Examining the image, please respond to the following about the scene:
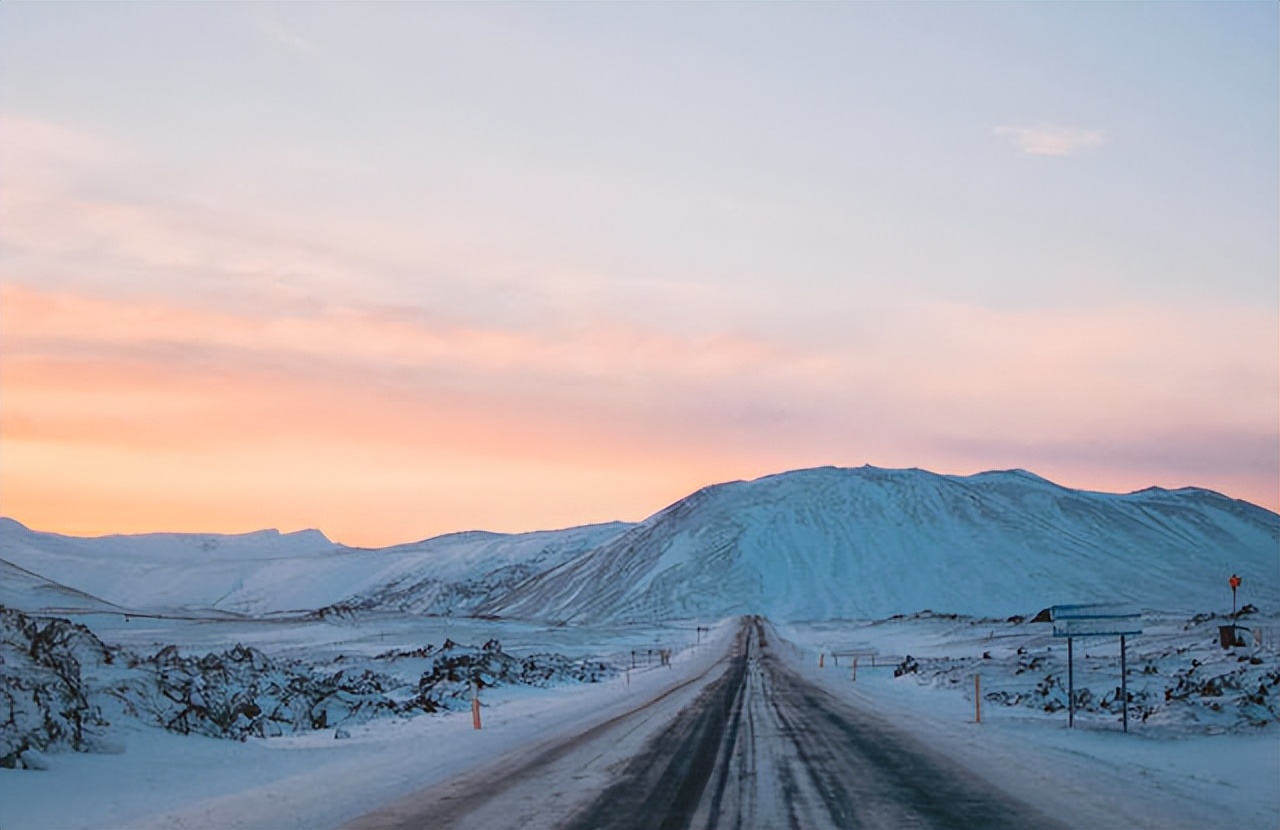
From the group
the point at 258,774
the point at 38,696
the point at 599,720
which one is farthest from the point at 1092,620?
the point at 38,696

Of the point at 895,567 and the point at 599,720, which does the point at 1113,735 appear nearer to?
the point at 599,720

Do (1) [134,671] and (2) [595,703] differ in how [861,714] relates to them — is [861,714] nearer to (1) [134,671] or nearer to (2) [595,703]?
(2) [595,703]

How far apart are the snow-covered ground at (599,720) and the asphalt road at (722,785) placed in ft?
2.74

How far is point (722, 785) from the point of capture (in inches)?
618

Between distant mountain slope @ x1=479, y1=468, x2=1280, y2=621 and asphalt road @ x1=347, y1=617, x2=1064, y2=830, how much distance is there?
129 metres

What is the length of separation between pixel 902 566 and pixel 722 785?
518 ft

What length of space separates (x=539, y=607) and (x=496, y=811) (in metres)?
164

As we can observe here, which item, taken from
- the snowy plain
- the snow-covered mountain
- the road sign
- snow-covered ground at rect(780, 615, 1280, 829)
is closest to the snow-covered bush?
the snowy plain

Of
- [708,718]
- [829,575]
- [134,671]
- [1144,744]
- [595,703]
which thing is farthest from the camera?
[829,575]

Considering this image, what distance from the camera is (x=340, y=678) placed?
4081cm

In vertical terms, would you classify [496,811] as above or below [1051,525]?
below

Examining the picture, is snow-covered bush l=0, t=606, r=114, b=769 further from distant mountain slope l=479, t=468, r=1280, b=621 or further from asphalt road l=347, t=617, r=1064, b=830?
distant mountain slope l=479, t=468, r=1280, b=621

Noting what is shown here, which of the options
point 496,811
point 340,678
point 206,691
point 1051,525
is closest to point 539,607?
point 1051,525

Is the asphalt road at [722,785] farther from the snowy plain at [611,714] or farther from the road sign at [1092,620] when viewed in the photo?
the road sign at [1092,620]
